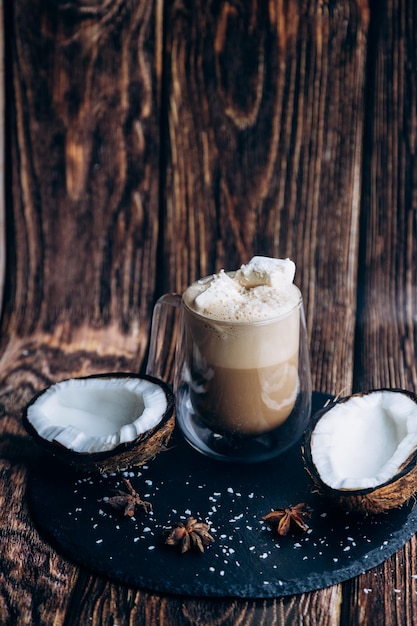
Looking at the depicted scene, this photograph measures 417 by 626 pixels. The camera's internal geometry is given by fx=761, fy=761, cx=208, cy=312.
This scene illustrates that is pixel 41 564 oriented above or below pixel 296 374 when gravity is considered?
below

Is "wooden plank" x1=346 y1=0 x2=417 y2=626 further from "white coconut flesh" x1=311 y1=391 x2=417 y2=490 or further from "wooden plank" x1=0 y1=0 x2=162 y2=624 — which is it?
"wooden plank" x1=0 y1=0 x2=162 y2=624

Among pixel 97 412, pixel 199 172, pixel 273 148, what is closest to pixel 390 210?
pixel 273 148

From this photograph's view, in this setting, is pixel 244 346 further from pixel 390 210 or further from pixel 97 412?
pixel 390 210

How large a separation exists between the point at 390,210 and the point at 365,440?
58cm

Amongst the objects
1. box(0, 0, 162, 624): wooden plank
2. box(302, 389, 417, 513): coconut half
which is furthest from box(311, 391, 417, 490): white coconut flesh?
box(0, 0, 162, 624): wooden plank

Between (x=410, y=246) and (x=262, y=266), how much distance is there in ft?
1.73

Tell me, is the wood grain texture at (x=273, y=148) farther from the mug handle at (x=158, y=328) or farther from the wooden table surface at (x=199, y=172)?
the mug handle at (x=158, y=328)

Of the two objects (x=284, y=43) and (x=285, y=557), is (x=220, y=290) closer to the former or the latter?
(x=285, y=557)

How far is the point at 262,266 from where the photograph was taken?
3.57 ft

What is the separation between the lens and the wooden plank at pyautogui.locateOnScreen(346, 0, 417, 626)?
1.38 metres

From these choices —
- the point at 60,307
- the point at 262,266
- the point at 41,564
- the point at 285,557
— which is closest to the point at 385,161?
the point at 262,266

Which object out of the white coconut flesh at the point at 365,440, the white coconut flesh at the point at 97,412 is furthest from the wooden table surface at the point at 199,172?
the white coconut flesh at the point at 365,440

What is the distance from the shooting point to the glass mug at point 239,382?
1.05 meters

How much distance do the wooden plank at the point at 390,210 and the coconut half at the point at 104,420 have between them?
1.41 feet
